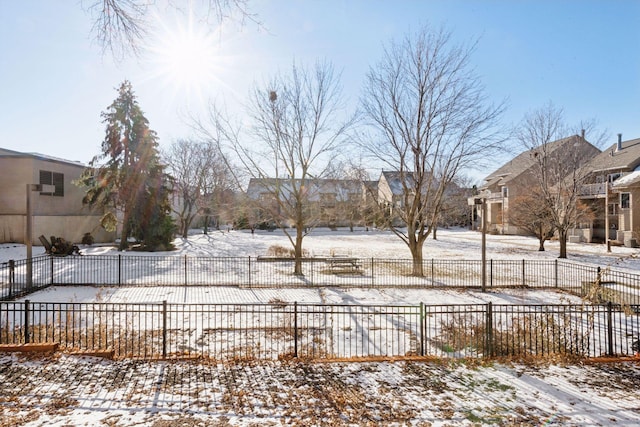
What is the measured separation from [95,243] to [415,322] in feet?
99.7

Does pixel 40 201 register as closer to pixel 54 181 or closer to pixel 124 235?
pixel 54 181

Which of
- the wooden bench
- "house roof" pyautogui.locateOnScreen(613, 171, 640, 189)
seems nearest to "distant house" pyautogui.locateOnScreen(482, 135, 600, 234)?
"house roof" pyautogui.locateOnScreen(613, 171, 640, 189)

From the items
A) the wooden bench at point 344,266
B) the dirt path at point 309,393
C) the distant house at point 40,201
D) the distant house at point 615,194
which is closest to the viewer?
the dirt path at point 309,393

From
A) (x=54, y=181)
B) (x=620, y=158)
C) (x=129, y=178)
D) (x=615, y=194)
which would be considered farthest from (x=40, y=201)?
(x=620, y=158)

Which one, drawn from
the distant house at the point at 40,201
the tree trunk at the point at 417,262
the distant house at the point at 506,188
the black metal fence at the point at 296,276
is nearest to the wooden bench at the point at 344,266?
the black metal fence at the point at 296,276

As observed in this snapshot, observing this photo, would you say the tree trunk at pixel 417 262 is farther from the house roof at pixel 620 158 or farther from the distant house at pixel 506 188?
the house roof at pixel 620 158

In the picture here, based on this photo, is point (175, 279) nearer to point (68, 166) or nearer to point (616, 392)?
point (616, 392)

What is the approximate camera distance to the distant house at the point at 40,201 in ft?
84.0

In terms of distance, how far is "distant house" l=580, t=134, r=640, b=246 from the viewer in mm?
27609

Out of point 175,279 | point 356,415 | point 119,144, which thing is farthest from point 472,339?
point 119,144

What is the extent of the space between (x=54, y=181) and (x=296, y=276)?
81.2 ft

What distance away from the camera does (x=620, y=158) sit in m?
32.2

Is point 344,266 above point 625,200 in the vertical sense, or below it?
below

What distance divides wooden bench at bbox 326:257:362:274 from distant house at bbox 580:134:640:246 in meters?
20.1
